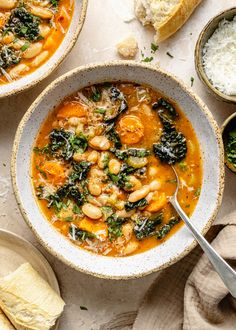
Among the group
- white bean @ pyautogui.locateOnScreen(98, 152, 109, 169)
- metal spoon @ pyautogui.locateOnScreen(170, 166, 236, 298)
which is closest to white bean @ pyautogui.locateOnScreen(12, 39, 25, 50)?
white bean @ pyautogui.locateOnScreen(98, 152, 109, 169)

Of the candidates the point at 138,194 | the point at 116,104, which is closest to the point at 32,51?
the point at 116,104

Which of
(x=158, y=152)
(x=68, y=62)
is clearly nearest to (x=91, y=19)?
(x=68, y=62)

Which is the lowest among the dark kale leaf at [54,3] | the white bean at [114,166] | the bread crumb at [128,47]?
the white bean at [114,166]

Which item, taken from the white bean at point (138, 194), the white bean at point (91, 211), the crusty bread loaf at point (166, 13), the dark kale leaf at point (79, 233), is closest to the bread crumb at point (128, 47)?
the crusty bread loaf at point (166, 13)

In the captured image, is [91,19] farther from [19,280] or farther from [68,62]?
[19,280]

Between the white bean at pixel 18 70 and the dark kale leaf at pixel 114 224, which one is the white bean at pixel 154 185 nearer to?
the dark kale leaf at pixel 114 224

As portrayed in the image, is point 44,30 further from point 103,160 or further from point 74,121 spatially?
point 103,160
